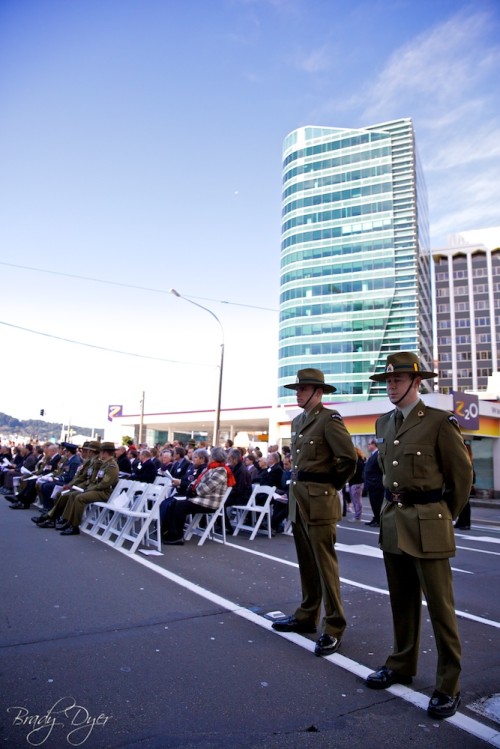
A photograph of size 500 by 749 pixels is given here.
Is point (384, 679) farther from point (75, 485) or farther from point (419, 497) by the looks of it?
point (75, 485)

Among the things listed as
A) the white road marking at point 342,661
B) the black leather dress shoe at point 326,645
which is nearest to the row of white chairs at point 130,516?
the white road marking at point 342,661

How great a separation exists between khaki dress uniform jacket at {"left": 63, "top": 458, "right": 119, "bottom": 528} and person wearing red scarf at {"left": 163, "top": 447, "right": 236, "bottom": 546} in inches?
56.7

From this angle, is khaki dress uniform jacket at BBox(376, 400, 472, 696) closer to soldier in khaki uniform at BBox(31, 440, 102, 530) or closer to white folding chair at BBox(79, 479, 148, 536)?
white folding chair at BBox(79, 479, 148, 536)

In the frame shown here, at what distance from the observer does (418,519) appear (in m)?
3.43

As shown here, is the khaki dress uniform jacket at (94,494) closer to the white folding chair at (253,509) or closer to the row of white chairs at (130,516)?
the row of white chairs at (130,516)

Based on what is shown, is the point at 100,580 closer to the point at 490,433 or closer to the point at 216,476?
the point at 216,476

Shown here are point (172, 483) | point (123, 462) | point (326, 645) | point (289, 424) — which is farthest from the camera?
point (289, 424)

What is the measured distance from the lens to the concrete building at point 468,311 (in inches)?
4715

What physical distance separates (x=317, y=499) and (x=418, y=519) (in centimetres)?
113

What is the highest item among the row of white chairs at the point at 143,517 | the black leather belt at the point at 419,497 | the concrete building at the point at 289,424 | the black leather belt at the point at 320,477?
the concrete building at the point at 289,424

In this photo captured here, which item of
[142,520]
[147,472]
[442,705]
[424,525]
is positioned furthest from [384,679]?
[147,472]

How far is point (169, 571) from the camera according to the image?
675cm

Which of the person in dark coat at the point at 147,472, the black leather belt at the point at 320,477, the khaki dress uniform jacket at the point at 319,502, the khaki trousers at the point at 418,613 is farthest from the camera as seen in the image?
the person in dark coat at the point at 147,472

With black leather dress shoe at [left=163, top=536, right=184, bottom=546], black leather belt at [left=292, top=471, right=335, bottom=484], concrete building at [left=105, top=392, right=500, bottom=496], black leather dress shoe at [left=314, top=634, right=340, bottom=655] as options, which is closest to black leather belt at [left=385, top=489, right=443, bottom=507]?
black leather belt at [left=292, top=471, right=335, bottom=484]
